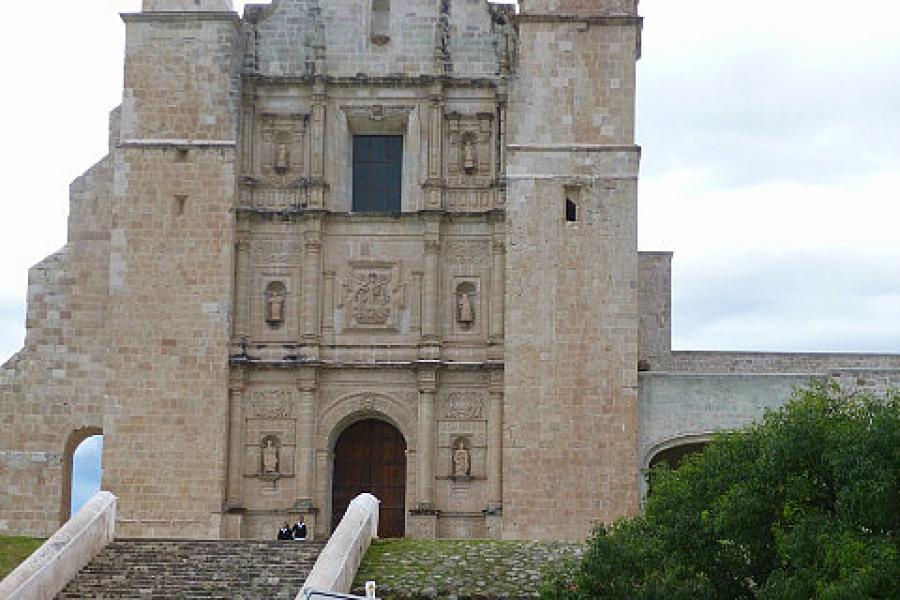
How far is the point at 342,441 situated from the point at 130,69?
7295mm

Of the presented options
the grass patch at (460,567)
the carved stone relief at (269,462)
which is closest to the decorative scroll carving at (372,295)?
the carved stone relief at (269,462)

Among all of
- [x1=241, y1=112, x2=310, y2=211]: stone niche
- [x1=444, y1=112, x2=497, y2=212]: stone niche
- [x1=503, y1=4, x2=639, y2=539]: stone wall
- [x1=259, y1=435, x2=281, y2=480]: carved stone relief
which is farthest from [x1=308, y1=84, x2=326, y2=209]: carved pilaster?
[x1=259, y1=435, x2=281, y2=480]: carved stone relief

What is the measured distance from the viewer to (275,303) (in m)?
31.1

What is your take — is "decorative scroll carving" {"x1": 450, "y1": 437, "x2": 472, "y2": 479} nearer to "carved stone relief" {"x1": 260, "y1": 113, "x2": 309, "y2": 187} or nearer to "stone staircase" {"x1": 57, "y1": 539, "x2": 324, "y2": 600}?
"carved stone relief" {"x1": 260, "y1": 113, "x2": 309, "y2": 187}

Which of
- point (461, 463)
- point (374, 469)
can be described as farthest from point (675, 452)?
point (374, 469)

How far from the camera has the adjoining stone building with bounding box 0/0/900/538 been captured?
30.2m

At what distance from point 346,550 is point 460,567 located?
66.9 inches

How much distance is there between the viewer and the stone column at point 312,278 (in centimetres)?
3095

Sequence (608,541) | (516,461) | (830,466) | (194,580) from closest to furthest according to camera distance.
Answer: (830,466)
(608,541)
(194,580)
(516,461)

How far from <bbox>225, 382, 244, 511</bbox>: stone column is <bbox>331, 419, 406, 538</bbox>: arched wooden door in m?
1.67

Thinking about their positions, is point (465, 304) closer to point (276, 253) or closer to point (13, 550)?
point (276, 253)

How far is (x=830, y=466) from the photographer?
59.9ft

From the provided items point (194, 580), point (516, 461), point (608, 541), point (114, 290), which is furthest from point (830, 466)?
point (114, 290)

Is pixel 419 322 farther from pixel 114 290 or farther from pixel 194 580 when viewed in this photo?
pixel 194 580
